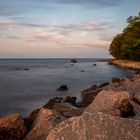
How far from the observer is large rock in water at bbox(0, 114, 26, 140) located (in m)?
10.2

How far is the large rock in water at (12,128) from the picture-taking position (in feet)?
33.5

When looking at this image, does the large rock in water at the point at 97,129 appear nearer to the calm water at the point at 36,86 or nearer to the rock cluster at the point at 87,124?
the rock cluster at the point at 87,124

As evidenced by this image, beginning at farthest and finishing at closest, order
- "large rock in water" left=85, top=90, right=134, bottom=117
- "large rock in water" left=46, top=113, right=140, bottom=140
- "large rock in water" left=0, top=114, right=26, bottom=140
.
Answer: "large rock in water" left=85, top=90, right=134, bottom=117 < "large rock in water" left=0, top=114, right=26, bottom=140 < "large rock in water" left=46, top=113, right=140, bottom=140

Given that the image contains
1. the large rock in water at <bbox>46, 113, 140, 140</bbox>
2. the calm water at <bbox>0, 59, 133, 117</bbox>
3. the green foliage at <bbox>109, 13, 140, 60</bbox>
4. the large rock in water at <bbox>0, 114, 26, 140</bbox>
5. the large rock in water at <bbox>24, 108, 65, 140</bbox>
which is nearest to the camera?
the large rock in water at <bbox>46, 113, 140, 140</bbox>

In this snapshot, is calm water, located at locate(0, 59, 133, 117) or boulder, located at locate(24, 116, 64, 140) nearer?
boulder, located at locate(24, 116, 64, 140)

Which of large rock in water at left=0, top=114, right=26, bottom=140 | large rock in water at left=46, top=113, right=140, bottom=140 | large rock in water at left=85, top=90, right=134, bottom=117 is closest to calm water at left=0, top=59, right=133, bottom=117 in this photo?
large rock in water at left=85, top=90, right=134, bottom=117

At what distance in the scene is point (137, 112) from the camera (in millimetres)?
12133

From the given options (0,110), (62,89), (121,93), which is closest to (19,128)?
(121,93)

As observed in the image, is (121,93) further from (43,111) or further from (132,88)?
(132,88)

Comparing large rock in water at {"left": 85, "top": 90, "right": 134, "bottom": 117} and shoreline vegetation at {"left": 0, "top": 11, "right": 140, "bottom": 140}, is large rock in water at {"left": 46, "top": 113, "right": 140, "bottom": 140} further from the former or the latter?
large rock in water at {"left": 85, "top": 90, "right": 134, "bottom": 117}

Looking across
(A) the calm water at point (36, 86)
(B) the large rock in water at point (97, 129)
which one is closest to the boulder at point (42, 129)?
(B) the large rock in water at point (97, 129)


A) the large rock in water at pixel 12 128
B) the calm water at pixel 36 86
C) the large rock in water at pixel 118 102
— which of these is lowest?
the calm water at pixel 36 86

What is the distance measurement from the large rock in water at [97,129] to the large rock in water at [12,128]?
9.67ft

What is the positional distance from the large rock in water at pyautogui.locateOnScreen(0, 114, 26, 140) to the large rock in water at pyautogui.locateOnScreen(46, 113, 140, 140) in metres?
2.95
